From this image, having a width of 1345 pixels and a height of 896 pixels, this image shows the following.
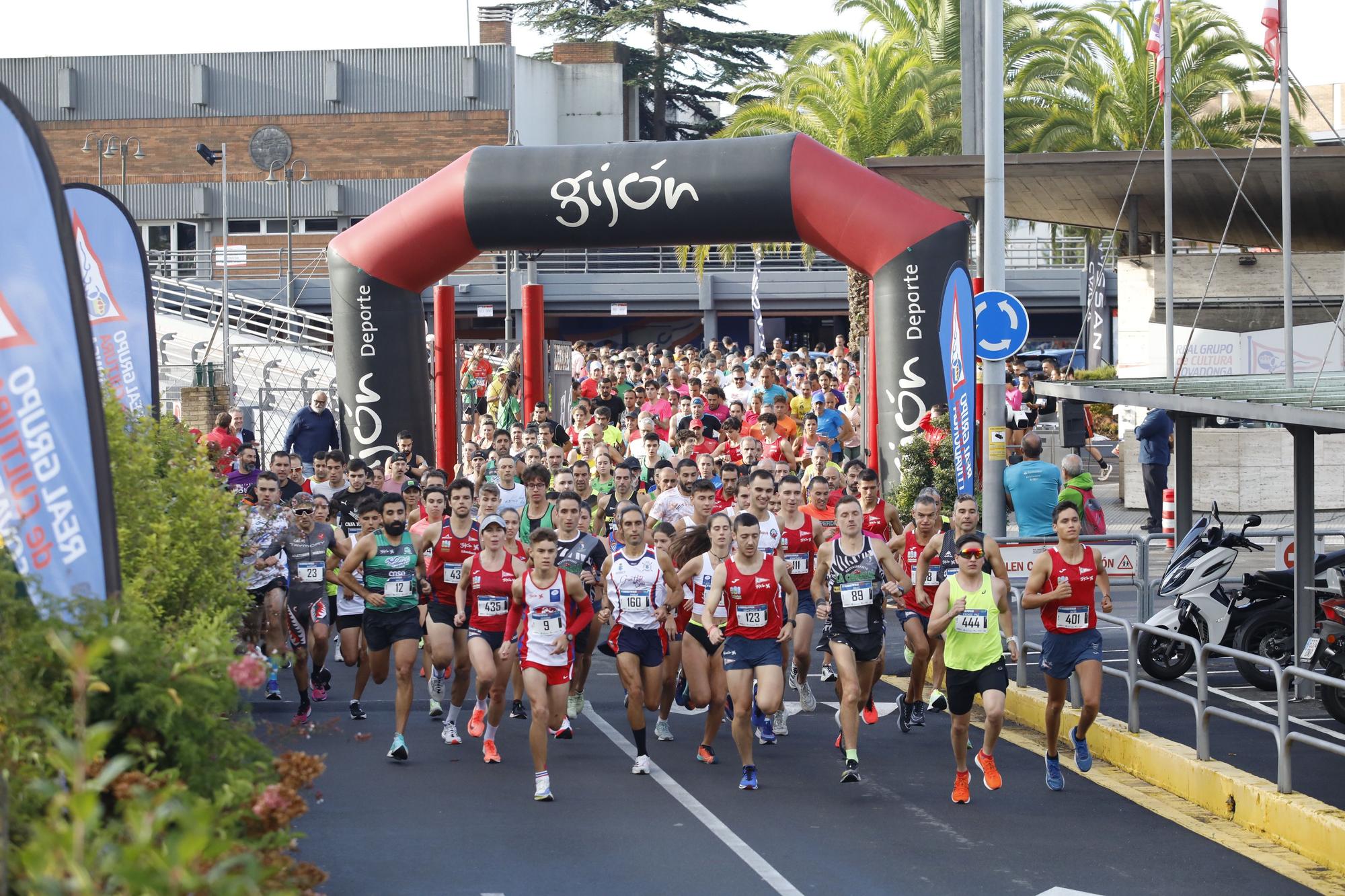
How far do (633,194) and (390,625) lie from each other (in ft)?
23.4

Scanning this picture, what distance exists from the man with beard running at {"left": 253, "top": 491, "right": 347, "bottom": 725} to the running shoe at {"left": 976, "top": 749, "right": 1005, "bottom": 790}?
5176mm

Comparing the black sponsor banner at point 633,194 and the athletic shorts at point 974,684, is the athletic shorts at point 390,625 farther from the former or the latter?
the black sponsor banner at point 633,194

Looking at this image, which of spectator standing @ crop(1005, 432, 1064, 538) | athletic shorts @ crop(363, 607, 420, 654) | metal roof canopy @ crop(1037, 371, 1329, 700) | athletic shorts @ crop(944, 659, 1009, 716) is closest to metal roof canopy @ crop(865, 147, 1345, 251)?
spectator standing @ crop(1005, 432, 1064, 538)

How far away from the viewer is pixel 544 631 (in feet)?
32.6

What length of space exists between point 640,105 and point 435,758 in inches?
1881

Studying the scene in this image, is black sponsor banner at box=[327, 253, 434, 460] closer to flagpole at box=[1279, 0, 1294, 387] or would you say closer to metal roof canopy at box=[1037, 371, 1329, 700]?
metal roof canopy at box=[1037, 371, 1329, 700]

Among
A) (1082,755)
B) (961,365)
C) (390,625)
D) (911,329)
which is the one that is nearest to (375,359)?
(911,329)

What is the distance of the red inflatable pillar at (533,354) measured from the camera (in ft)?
70.3

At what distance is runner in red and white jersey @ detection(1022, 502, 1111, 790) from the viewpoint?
9961mm

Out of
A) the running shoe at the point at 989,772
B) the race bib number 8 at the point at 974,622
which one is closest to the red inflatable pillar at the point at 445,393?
Answer: the race bib number 8 at the point at 974,622

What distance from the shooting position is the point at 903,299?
16.2m

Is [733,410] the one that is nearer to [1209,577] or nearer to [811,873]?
[1209,577]

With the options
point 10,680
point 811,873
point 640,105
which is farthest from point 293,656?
point 640,105

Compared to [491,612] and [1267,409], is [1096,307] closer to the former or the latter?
[1267,409]
